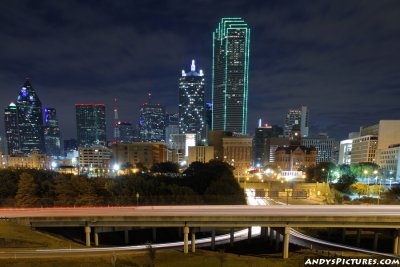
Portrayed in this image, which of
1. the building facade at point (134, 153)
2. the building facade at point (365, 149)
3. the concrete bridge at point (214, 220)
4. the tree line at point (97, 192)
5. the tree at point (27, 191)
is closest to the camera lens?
the concrete bridge at point (214, 220)

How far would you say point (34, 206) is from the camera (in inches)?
1875

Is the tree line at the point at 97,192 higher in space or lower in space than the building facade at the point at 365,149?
lower

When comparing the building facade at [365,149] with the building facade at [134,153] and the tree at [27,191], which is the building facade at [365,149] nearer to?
the building facade at [134,153]

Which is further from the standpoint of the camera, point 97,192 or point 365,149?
point 365,149

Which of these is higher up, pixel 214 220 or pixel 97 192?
pixel 214 220

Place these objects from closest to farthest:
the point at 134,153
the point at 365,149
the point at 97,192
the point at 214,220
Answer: the point at 214,220 → the point at 97,192 → the point at 365,149 → the point at 134,153

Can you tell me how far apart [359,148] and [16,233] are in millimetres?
193929

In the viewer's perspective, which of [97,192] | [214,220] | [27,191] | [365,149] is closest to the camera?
[214,220]

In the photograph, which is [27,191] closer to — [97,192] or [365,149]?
[97,192]

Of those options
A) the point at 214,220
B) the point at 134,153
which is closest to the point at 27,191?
the point at 214,220

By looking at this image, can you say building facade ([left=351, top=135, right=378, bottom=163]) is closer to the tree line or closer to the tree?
the tree line

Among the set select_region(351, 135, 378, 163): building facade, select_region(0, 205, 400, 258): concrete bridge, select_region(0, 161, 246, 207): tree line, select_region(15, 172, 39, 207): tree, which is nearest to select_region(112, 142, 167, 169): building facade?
select_region(0, 161, 246, 207): tree line

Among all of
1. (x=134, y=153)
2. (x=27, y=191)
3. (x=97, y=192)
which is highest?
(x=27, y=191)

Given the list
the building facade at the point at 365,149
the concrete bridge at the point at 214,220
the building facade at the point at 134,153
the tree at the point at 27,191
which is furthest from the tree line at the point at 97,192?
the building facade at the point at 365,149
